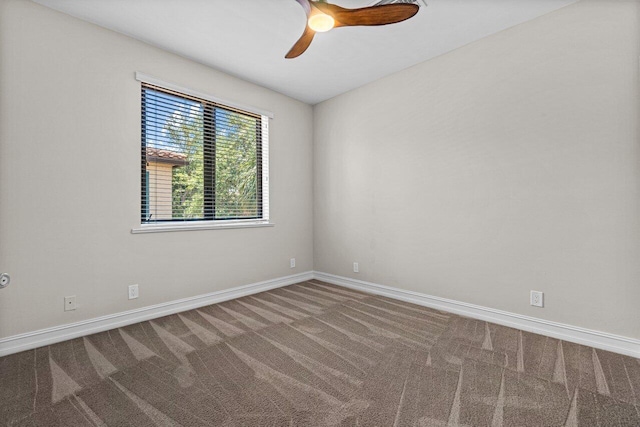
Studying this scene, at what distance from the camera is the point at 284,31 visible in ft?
8.47

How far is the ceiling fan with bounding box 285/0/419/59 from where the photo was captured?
5.53ft

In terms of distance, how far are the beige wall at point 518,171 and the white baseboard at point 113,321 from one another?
1.64 meters

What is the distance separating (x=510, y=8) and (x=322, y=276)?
354cm

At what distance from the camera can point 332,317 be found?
2.83 meters

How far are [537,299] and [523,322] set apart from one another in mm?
238

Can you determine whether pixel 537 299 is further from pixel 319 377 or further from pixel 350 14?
pixel 350 14

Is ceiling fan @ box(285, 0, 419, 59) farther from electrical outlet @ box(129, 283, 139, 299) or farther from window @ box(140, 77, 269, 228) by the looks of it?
electrical outlet @ box(129, 283, 139, 299)

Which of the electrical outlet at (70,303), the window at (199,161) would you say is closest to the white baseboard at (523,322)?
the window at (199,161)

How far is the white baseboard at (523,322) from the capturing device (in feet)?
6.88

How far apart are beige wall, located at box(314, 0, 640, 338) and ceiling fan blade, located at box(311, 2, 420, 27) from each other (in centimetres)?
140

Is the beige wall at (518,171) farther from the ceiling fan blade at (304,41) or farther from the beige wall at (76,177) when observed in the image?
the beige wall at (76,177)

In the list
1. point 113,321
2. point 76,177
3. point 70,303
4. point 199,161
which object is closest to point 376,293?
point 199,161

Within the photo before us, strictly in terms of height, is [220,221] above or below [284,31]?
below

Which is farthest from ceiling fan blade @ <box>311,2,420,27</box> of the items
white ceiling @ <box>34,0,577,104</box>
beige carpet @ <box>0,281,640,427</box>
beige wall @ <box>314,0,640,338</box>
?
beige carpet @ <box>0,281,640,427</box>
